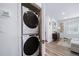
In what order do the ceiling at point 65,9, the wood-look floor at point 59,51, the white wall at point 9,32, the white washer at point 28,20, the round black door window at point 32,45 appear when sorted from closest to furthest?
the white wall at point 9,32
the white washer at point 28,20
the round black door window at point 32,45
the ceiling at point 65,9
the wood-look floor at point 59,51

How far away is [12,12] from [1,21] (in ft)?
0.59

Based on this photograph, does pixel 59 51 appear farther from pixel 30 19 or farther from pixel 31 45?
pixel 30 19

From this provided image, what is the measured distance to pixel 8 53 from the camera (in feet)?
3.13

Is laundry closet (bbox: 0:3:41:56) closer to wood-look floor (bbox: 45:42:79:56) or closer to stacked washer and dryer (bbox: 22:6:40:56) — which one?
stacked washer and dryer (bbox: 22:6:40:56)

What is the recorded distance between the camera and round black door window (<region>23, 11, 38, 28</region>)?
47.1 inches

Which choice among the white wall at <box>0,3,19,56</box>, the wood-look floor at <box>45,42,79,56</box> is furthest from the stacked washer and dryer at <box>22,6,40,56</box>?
the wood-look floor at <box>45,42,79,56</box>

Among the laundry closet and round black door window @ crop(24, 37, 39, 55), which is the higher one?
the laundry closet

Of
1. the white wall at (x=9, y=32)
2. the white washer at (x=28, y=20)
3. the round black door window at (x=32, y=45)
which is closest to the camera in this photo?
the white wall at (x=9, y=32)

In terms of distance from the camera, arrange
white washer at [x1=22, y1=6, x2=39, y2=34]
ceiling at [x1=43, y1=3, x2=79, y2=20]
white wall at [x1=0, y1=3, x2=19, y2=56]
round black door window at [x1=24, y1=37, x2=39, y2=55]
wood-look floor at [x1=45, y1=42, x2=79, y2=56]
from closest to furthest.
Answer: white wall at [x1=0, y1=3, x2=19, y2=56], white washer at [x1=22, y1=6, x2=39, y2=34], round black door window at [x1=24, y1=37, x2=39, y2=55], ceiling at [x1=43, y1=3, x2=79, y2=20], wood-look floor at [x1=45, y1=42, x2=79, y2=56]

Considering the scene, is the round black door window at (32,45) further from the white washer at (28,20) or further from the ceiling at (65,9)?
the ceiling at (65,9)

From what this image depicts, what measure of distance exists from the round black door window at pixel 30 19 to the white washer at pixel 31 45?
20 centimetres

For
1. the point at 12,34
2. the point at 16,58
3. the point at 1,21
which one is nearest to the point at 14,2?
the point at 1,21

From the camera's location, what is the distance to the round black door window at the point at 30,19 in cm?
120

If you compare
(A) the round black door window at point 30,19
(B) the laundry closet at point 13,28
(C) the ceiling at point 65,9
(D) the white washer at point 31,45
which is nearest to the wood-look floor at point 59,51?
(D) the white washer at point 31,45
